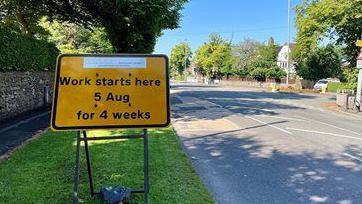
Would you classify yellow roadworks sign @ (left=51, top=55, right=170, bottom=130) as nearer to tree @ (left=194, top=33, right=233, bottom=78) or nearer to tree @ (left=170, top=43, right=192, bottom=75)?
tree @ (left=194, top=33, right=233, bottom=78)

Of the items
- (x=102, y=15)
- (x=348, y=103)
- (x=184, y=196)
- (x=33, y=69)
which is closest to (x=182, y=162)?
(x=184, y=196)

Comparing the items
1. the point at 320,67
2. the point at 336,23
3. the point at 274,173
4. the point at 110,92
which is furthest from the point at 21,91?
the point at 320,67

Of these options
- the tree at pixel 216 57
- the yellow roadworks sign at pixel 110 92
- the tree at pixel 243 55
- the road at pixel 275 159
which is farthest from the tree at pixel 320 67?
the yellow roadworks sign at pixel 110 92

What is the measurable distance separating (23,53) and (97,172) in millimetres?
11019

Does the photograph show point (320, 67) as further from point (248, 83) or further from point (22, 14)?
point (22, 14)

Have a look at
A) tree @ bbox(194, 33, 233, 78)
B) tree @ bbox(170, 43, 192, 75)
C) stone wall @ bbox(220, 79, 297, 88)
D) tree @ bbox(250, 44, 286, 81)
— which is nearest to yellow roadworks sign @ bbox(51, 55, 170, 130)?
stone wall @ bbox(220, 79, 297, 88)

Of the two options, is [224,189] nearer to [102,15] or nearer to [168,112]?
[168,112]

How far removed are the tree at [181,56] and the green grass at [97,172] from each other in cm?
12311

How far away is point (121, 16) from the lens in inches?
824

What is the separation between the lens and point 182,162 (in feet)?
28.9

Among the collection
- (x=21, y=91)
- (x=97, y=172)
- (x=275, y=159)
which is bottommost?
(x=275, y=159)

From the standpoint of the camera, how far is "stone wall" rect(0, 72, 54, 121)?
48.6ft

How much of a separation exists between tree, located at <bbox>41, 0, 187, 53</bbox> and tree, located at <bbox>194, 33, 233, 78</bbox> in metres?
65.7

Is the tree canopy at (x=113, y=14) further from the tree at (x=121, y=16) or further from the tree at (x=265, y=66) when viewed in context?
the tree at (x=265, y=66)
